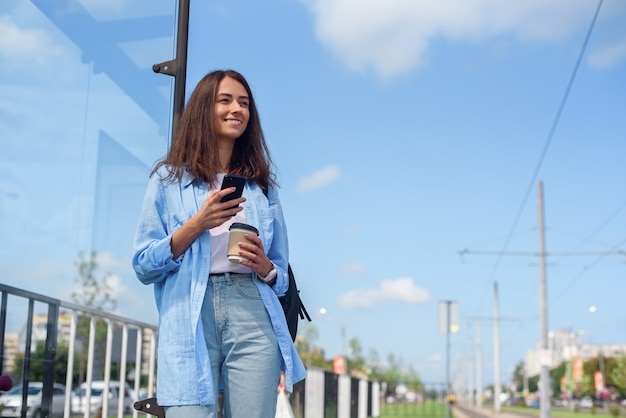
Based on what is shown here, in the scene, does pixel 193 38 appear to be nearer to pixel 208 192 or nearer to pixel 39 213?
pixel 39 213

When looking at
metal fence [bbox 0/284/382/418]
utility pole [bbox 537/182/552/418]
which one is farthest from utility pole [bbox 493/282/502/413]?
metal fence [bbox 0/284/382/418]

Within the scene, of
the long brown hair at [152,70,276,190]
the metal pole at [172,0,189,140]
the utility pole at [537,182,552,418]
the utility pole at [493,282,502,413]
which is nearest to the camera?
the long brown hair at [152,70,276,190]

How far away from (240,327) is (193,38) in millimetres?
1844

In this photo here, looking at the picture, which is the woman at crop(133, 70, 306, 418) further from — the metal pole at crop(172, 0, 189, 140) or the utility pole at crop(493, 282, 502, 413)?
the utility pole at crop(493, 282, 502, 413)

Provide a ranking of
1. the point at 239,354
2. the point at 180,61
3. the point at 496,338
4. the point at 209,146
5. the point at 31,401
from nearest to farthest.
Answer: the point at 239,354 < the point at 209,146 < the point at 31,401 < the point at 180,61 < the point at 496,338

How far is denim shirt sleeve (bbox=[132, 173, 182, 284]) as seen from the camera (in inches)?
85.8

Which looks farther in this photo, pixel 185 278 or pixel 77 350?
pixel 77 350

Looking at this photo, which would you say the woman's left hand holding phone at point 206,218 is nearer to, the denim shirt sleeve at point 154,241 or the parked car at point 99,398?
the denim shirt sleeve at point 154,241

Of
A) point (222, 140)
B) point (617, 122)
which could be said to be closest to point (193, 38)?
point (222, 140)

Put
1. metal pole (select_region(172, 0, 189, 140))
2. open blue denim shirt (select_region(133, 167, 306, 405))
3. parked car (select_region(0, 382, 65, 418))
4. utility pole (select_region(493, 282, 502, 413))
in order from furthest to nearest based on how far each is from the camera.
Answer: utility pole (select_region(493, 282, 502, 413)), metal pole (select_region(172, 0, 189, 140)), parked car (select_region(0, 382, 65, 418)), open blue denim shirt (select_region(133, 167, 306, 405))

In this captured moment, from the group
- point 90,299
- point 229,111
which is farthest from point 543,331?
point 229,111

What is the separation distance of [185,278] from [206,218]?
6.7 inches

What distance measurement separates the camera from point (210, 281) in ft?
7.25

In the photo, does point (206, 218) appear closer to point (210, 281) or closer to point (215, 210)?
point (215, 210)
